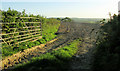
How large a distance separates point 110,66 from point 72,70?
83.8 inches

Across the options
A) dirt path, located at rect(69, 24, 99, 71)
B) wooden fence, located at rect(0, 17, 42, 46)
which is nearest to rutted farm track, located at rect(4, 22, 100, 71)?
dirt path, located at rect(69, 24, 99, 71)

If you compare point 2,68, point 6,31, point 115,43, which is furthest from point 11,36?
point 115,43

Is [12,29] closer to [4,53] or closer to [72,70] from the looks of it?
[4,53]

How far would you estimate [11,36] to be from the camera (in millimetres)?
9711

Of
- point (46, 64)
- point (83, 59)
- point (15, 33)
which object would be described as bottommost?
point (83, 59)

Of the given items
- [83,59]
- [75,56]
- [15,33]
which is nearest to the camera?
[83,59]

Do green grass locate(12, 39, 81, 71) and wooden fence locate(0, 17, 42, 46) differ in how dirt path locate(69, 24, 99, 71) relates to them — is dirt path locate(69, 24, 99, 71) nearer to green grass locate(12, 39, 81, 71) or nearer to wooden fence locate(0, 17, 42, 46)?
green grass locate(12, 39, 81, 71)

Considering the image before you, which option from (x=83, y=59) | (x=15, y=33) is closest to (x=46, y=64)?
(x=83, y=59)

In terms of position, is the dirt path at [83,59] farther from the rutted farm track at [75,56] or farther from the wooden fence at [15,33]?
the wooden fence at [15,33]

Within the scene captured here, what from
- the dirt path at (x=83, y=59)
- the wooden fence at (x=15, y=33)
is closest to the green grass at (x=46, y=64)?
the dirt path at (x=83, y=59)

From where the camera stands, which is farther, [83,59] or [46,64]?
[83,59]

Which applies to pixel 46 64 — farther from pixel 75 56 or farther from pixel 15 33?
pixel 15 33

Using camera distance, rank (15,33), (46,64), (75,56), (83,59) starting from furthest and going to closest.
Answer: (15,33), (75,56), (83,59), (46,64)

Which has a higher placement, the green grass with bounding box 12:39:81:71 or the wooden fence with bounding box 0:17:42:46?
the wooden fence with bounding box 0:17:42:46
